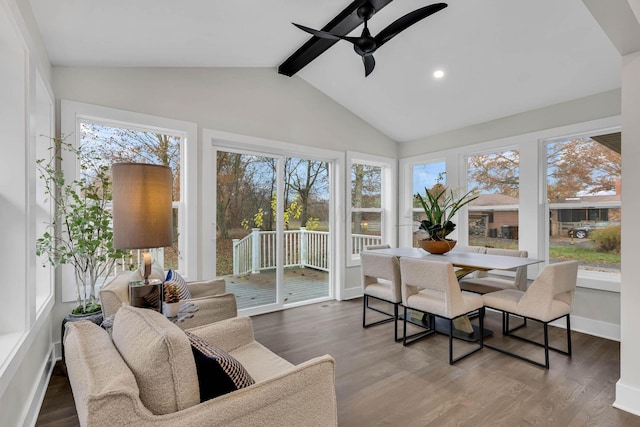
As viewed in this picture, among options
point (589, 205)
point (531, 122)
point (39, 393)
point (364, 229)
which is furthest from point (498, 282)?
point (39, 393)

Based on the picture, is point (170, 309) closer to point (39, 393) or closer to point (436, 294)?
point (39, 393)

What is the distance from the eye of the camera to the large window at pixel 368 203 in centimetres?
492

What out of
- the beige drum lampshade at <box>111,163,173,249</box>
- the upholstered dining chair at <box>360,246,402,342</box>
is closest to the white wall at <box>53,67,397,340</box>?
the upholstered dining chair at <box>360,246,402,342</box>

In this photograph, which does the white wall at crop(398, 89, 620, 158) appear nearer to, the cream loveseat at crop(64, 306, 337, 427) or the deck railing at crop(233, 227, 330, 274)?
the deck railing at crop(233, 227, 330, 274)

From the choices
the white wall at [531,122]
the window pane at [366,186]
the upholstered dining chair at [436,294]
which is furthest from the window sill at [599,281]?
the window pane at [366,186]

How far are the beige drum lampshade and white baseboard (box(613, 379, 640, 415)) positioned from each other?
9.96ft

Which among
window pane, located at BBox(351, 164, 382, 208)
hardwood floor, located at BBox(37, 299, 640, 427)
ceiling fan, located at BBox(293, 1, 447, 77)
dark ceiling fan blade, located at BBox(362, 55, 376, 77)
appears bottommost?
hardwood floor, located at BBox(37, 299, 640, 427)

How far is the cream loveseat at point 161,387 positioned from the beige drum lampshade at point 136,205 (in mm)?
401

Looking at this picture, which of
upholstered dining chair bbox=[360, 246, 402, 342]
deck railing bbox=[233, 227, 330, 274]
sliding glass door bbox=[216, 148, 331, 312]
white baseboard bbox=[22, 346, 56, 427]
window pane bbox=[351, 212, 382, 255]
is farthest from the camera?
window pane bbox=[351, 212, 382, 255]

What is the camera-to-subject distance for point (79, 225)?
2.45 metres

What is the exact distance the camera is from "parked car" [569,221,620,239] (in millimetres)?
3385

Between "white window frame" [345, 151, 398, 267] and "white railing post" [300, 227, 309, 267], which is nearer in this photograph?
"white railing post" [300, 227, 309, 267]

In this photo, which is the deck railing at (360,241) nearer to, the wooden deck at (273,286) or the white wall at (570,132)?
the wooden deck at (273,286)

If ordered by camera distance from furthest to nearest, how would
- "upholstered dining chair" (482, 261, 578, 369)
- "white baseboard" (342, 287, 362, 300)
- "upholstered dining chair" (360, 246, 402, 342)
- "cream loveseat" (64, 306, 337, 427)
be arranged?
"white baseboard" (342, 287, 362, 300), "upholstered dining chair" (360, 246, 402, 342), "upholstered dining chair" (482, 261, 578, 369), "cream loveseat" (64, 306, 337, 427)
